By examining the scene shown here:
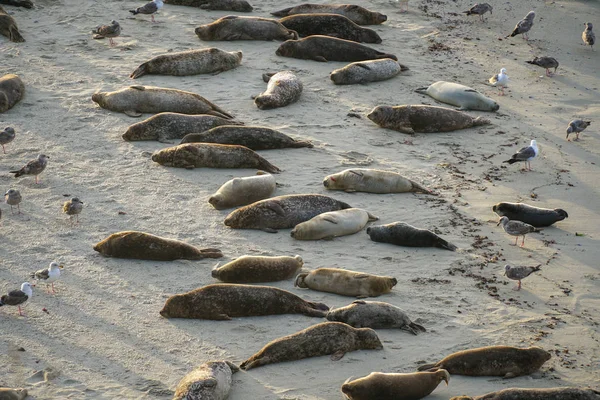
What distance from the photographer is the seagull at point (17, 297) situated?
8.62m

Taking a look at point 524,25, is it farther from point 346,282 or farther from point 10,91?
point 346,282

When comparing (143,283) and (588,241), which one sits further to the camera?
(588,241)

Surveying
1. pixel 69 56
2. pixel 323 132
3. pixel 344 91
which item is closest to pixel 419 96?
pixel 344 91

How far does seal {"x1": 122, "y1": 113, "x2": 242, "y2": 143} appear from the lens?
13.2 m

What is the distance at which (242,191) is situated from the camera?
11.4 m

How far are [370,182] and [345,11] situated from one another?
7.62m

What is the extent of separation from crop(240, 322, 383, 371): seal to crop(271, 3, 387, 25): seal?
36.3ft

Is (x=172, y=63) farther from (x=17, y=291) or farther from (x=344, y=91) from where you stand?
(x=17, y=291)

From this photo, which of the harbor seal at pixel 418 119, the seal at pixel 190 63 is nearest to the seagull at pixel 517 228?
the harbor seal at pixel 418 119

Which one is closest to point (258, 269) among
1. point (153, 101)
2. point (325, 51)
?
point (153, 101)

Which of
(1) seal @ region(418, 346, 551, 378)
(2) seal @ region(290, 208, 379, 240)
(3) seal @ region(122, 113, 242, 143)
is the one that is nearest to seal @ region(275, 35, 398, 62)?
(3) seal @ region(122, 113, 242, 143)

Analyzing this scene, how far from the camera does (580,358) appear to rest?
8453mm

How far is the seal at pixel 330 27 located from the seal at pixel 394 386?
35.2 feet

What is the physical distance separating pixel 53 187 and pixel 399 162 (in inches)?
184
